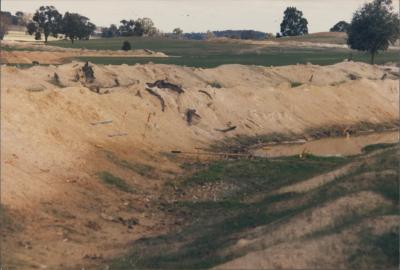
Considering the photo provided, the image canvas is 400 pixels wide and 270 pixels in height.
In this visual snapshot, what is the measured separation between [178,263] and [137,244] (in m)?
3.28

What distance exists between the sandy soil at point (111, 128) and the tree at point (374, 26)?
11168 mm

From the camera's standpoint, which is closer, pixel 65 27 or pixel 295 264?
pixel 295 264

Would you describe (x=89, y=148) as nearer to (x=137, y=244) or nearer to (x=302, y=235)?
(x=137, y=244)

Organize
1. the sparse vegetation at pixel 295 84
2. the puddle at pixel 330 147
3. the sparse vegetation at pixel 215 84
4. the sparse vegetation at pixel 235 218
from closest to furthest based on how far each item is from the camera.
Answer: the sparse vegetation at pixel 235 218 < the puddle at pixel 330 147 < the sparse vegetation at pixel 215 84 < the sparse vegetation at pixel 295 84

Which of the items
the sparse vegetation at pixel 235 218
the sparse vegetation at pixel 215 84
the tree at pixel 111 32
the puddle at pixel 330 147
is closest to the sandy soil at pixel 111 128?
the sparse vegetation at pixel 215 84

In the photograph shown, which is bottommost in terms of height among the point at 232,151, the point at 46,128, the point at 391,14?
the point at 232,151

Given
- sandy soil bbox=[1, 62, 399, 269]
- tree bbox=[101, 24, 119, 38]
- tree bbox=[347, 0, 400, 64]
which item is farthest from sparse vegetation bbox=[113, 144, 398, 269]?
tree bbox=[101, 24, 119, 38]

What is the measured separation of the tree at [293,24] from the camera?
16125 cm

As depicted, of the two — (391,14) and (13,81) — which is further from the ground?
(391,14)

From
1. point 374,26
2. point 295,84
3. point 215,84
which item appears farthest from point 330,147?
point 374,26

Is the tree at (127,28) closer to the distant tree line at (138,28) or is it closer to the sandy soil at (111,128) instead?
the distant tree line at (138,28)

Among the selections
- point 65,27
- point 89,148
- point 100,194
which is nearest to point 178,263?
point 100,194

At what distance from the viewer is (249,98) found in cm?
4284

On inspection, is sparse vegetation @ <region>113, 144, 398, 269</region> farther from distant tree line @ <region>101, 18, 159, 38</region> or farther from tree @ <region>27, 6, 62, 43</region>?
distant tree line @ <region>101, 18, 159, 38</region>
